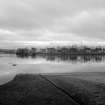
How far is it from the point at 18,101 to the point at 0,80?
4982 mm

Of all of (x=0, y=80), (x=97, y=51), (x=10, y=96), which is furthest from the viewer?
(x=97, y=51)

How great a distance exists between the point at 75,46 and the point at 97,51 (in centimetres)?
2847

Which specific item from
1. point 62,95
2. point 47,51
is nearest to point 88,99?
point 62,95

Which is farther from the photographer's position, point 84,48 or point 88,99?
point 84,48

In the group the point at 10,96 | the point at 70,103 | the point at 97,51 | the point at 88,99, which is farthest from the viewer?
the point at 97,51

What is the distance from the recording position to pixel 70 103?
6340 mm

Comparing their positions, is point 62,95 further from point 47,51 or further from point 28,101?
point 47,51

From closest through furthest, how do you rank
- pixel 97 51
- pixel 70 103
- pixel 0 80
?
pixel 70 103, pixel 0 80, pixel 97 51

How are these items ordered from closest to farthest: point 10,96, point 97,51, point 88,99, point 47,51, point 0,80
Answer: point 88,99 < point 10,96 < point 0,80 < point 97,51 < point 47,51

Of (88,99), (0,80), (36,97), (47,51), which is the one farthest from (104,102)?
(47,51)

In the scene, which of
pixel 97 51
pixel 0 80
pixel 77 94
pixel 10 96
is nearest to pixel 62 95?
pixel 77 94

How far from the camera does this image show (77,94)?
756 centimetres

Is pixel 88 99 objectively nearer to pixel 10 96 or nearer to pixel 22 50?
pixel 10 96

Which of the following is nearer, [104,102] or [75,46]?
[104,102]
